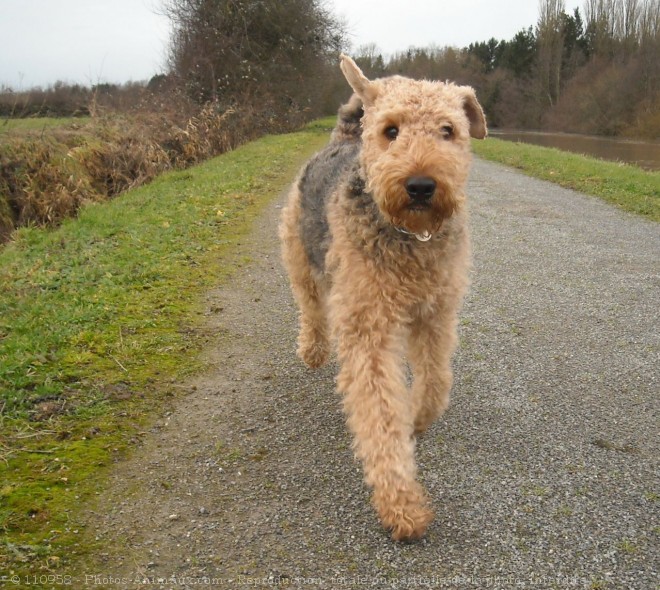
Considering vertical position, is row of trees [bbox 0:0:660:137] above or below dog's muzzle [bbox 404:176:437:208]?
above

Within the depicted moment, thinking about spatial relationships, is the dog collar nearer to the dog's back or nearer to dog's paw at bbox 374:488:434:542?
the dog's back

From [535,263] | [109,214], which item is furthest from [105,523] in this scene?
[109,214]

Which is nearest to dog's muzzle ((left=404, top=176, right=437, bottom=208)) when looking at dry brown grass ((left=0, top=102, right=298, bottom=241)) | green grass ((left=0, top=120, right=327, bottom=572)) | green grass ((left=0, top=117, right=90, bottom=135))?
green grass ((left=0, top=120, right=327, bottom=572))

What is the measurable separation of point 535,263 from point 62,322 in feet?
16.4

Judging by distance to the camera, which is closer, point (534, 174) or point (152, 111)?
point (534, 174)

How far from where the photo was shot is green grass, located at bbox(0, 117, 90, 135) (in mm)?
10086

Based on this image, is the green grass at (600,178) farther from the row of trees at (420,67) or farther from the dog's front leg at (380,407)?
the dog's front leg at (380,407)

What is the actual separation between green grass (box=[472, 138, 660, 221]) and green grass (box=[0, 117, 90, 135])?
→ 36.1 feet

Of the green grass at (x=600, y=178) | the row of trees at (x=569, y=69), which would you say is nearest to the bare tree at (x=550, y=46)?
the row of trees at (x=569, y=69)

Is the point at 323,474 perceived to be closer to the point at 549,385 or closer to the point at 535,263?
the point at 549,385

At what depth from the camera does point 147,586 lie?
201 centimetres

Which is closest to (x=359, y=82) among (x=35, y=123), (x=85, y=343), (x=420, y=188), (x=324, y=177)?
(x=324, y=177)

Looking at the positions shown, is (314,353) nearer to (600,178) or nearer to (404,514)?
(404,514)

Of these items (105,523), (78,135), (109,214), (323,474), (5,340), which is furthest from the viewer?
(78,135)
